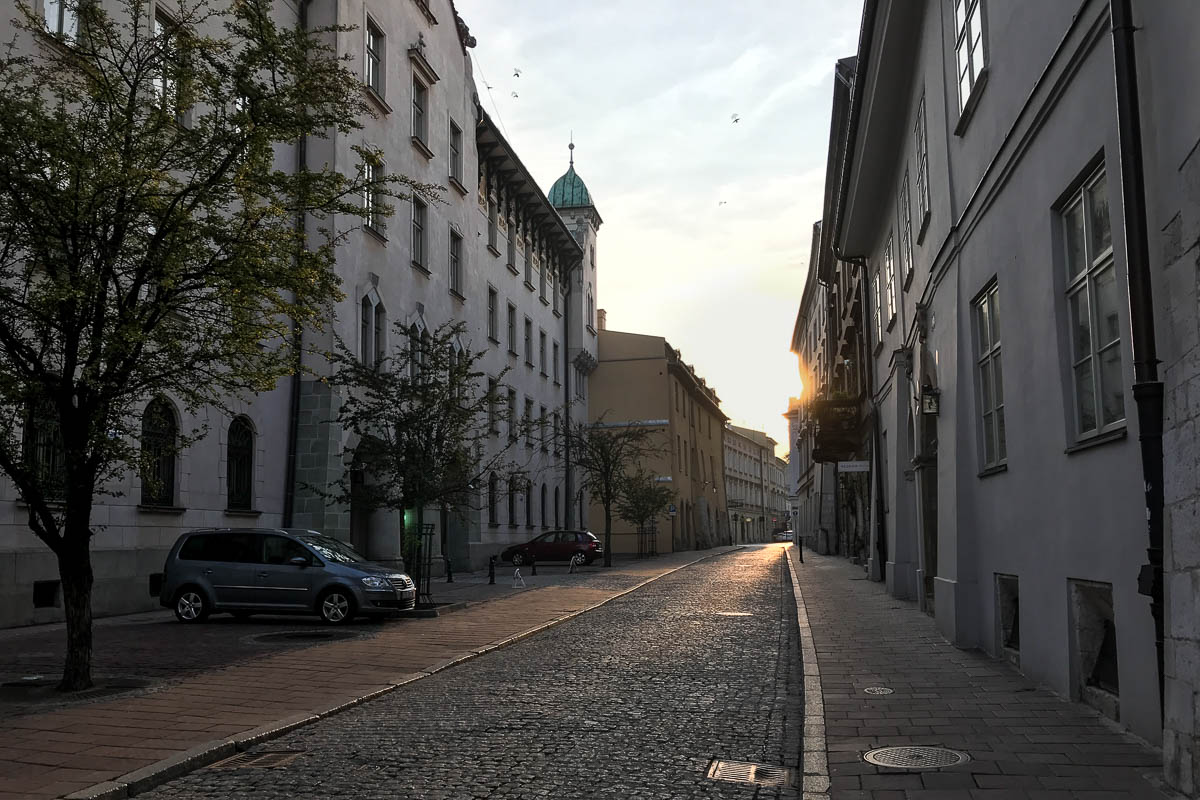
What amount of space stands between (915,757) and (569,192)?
5592 centimetres

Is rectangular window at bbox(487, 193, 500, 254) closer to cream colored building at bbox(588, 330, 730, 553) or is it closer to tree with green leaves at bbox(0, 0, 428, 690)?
cream colored building at bbox(588, 330, 730, 553)

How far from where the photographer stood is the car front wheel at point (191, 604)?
56.3 ft

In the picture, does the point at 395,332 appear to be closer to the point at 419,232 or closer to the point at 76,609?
the point at 419,232

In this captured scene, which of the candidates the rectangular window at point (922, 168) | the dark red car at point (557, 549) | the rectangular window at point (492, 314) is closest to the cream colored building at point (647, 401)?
the dark red car at point (557, 549)

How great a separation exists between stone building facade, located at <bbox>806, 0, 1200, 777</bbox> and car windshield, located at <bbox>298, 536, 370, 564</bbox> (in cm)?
920

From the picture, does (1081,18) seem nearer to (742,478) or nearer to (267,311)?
(267,311)

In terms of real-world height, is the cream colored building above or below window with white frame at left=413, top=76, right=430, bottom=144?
below

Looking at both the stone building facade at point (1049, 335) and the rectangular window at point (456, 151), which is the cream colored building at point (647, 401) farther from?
the stone building facade at point (1049, 335)

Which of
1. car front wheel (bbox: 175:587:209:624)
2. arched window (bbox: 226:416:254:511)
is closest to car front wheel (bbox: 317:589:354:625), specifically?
car front wheel (bbox: 175:587:209:624)

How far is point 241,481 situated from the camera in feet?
74.0

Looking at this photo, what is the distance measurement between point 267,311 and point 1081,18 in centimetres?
771

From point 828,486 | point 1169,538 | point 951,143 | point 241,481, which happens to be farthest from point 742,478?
point 1169,538

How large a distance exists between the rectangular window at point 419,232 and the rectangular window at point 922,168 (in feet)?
58.4

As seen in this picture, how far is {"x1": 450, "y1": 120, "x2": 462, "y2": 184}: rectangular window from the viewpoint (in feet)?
116
